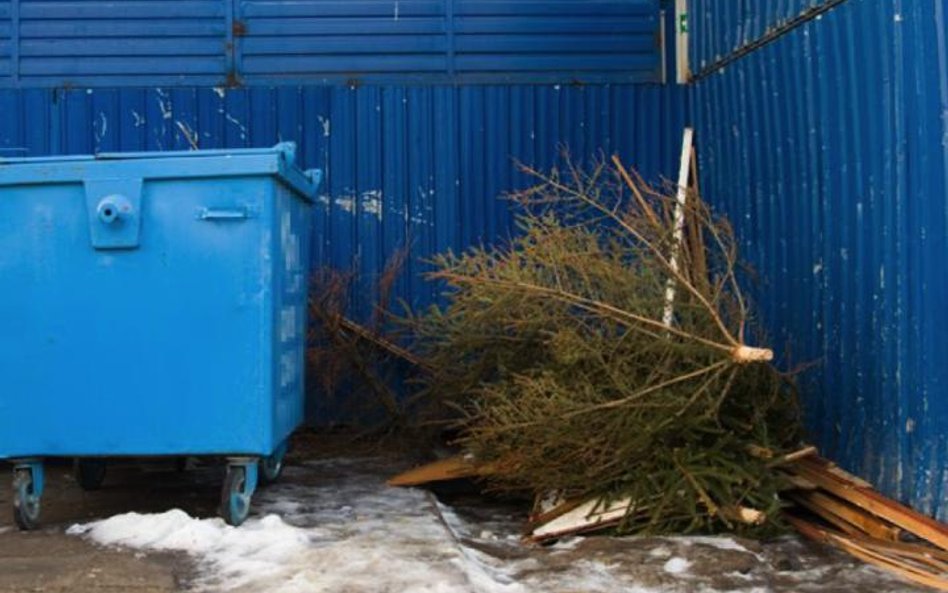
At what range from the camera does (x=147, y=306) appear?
189 inches

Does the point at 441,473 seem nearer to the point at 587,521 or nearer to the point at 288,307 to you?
the point at 587,521

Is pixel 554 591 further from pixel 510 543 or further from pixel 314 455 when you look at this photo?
pixel 314 455

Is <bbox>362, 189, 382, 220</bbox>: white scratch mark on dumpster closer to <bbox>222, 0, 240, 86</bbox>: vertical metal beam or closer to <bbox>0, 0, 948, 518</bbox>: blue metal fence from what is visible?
<bbox>0, 0, 948, 518</bbox>: blue metal fence

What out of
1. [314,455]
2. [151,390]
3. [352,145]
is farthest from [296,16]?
[151,390]

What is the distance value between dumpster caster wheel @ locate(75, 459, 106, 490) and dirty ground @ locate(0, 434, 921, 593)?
191mm

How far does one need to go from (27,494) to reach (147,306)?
1074 millimetres

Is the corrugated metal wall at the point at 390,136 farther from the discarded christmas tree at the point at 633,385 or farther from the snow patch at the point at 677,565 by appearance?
the snow patch at the point at 677,565

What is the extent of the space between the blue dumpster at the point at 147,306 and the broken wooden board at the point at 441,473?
1.33 meters

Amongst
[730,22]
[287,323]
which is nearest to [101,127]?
[287,323]

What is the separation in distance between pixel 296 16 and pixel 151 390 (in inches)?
155

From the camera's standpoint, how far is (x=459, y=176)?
776 centimetres

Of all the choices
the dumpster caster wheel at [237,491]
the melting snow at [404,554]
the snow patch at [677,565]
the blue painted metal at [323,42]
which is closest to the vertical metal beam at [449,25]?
the blue painted metal at [323,42]

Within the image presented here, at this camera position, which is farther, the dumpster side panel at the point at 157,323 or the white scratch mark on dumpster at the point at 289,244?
the white scratch mark on dumpster at the point at 289,244

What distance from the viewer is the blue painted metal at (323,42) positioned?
308 inches
